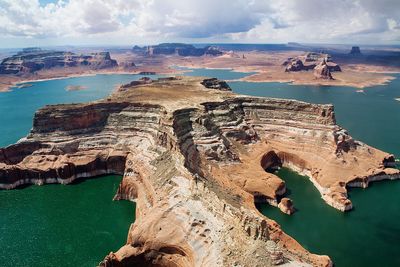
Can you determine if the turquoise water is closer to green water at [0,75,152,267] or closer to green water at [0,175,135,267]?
green water at [0,75,152,267]

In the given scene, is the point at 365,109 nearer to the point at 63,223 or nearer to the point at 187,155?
the point at 187,155

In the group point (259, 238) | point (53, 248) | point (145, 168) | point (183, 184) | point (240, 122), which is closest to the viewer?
point (259, 238)

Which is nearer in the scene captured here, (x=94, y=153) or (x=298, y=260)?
(x=298, y=260)

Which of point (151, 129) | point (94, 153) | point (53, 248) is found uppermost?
point (151, 129)

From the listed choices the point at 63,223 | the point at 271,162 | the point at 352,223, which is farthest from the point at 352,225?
the point at 63,223

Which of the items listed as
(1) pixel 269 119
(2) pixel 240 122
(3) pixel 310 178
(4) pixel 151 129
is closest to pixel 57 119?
(4) pixel 151 129

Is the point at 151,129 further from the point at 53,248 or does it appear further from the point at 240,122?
the point at 53,248
